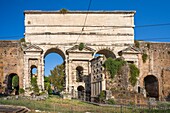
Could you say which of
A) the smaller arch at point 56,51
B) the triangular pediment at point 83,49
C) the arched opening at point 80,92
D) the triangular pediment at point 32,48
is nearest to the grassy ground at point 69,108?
the arched opening at point 80,92

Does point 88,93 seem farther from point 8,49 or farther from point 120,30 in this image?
point 8,49

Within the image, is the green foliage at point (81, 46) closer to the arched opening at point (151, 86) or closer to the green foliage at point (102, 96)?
the green foliage at point (102, 96)

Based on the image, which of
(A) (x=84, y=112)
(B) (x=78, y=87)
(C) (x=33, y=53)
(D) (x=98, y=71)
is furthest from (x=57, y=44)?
(A) (x=84, y=112)

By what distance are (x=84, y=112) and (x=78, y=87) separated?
1951cm

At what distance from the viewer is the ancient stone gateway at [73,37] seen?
36.1m

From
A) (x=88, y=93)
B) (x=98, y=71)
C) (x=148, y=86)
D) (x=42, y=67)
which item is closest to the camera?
(x=98, y=71)

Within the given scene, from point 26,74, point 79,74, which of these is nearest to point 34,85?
point 26,74

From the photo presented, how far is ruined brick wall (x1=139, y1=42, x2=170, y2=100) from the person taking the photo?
123ft

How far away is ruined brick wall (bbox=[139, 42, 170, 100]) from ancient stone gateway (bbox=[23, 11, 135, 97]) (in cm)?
283

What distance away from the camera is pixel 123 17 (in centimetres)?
3709

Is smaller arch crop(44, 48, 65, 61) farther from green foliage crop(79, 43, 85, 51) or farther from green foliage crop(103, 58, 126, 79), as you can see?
green foliage crop(103, 58, 126, 79)

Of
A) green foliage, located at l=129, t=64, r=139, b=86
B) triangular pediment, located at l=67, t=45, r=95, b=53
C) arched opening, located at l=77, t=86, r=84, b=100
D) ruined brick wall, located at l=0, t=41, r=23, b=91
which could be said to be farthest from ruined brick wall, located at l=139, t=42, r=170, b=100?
ruined brick wall, located at l=0, t=41, r=23, b=91

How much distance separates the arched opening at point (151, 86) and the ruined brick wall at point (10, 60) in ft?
54.5

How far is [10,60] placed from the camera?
3650 cm
